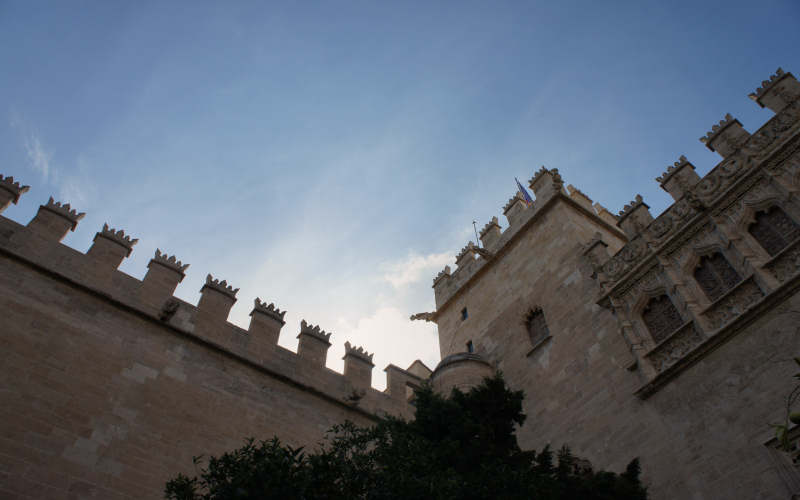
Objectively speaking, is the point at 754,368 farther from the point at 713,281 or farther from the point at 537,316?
the point at 537,316

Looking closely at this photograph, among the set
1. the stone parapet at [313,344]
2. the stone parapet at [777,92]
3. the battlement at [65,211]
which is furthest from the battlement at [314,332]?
the stone parapet at [777,92]

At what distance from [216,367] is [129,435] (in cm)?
206

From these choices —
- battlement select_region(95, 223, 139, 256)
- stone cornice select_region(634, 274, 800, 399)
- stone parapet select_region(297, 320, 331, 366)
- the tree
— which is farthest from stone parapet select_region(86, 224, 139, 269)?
stone cornice select_region(634, 274, 800, 399)

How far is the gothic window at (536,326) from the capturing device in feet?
42.6

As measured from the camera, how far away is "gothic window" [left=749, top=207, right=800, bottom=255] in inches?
357

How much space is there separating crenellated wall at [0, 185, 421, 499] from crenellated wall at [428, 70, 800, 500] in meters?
3.82

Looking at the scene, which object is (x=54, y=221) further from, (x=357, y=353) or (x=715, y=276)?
(x=715, y=276)

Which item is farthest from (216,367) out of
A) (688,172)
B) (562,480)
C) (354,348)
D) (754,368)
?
(688,172)

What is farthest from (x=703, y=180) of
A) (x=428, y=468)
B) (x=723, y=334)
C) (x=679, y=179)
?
(x=428, y=468)

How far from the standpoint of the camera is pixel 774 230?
9320 mm

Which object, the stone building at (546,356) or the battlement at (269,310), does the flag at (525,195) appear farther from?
the battlement at (269,310)

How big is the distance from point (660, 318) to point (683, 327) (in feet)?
2.55

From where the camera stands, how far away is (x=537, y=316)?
13406 millimetres

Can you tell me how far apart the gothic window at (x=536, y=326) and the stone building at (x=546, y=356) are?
5cm
